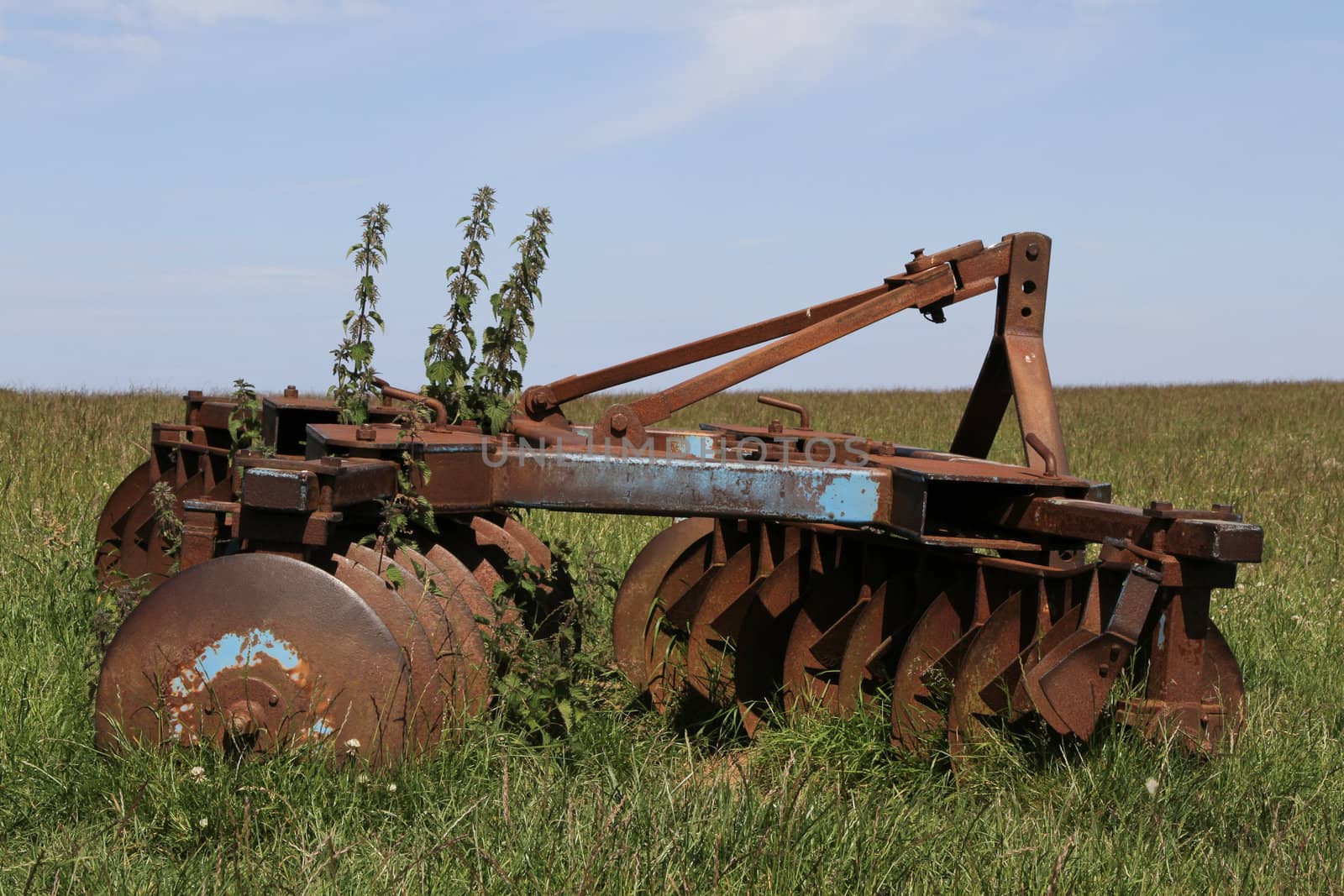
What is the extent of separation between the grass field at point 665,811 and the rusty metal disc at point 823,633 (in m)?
0.25

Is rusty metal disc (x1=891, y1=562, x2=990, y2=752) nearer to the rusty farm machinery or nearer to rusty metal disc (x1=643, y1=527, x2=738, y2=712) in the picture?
the rusty farm machinery

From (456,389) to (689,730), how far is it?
4.79 ft

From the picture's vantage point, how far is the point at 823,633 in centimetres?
412

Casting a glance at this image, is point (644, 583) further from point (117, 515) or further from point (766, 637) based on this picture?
point (117, 515)

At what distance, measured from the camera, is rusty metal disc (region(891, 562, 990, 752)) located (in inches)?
142

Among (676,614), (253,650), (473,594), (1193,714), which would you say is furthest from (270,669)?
(1193,714)

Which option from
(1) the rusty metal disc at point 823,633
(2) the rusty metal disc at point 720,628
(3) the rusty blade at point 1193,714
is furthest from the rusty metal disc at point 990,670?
(2) the rusty metal disc at point 720,628

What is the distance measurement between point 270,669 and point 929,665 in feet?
5.96

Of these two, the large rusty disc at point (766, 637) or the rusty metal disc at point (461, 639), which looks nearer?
the rusty metal disc at point (461, 639)

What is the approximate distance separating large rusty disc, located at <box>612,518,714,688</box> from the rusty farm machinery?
1 cm

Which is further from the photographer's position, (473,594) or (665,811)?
(473,594)

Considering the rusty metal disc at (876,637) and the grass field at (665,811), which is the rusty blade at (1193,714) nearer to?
the grass field at (665,811)

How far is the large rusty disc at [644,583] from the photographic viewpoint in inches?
186

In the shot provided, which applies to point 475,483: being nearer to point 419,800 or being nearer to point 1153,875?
point 419,800
